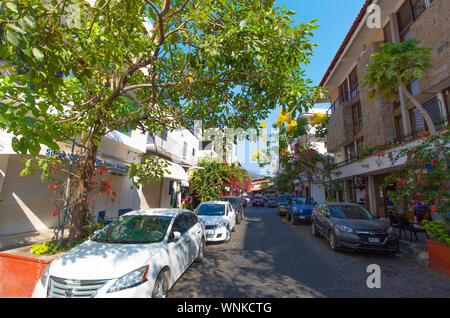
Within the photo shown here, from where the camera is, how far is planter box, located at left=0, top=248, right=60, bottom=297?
4.03m

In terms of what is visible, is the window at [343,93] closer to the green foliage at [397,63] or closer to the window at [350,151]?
the window at [350,151]

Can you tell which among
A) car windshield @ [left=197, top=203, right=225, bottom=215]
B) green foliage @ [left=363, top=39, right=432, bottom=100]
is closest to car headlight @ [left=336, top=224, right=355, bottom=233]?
green foliage @ [left=363, top=39, right=432, bottom=100]

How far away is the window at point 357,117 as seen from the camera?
1705 centimetres

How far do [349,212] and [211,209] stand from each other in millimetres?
5632

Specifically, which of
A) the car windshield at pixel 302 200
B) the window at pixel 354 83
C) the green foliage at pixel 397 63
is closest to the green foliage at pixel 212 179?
the car windshield at pixel 302 200

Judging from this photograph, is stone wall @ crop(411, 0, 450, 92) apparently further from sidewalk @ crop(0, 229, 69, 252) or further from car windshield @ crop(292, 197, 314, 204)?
sidewalk @ crop(0, 229, 69, 252)

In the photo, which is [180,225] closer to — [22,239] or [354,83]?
[22,239]

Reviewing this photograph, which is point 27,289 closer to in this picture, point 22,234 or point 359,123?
point 22,234

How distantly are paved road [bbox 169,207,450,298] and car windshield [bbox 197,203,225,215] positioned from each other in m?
2.24

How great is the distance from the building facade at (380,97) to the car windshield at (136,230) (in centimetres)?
725

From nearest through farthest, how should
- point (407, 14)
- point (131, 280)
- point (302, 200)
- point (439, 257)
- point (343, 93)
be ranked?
1. point (131, 280)
2. point (439, 257)
3. point (407, 14)
4. point (302, 200)
5. point (343, 93)

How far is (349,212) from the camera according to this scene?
7.91 m

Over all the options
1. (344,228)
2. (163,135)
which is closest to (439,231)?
(344,228)
